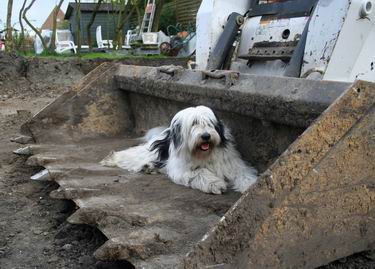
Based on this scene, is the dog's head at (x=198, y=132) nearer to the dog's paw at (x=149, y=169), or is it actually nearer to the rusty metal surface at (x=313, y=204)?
the dog's paw at (x=149, y=169)

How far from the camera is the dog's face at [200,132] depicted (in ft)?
11.6

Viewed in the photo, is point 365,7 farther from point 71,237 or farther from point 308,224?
point 71,237

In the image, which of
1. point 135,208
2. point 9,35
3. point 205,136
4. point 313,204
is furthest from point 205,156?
point 9,35

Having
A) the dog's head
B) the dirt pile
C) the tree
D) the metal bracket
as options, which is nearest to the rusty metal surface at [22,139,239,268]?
the dog's head

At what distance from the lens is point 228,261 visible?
2064 millimetres

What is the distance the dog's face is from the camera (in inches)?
140

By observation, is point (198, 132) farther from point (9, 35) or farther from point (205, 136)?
point (9, 35)

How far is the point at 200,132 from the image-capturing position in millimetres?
3547

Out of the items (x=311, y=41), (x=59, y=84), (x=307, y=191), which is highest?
(x=311, y=41)

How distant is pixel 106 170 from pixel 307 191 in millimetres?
2196

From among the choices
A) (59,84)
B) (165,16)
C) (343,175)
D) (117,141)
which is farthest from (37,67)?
(165,16)

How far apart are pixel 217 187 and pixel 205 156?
0.94 ft

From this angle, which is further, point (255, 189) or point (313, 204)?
point (313, 204)

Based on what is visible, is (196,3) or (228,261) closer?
(228,261)
